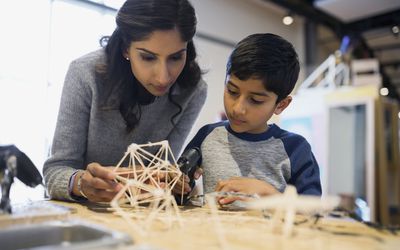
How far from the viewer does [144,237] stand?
0.56 m

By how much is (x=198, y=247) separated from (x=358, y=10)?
442 centimetres

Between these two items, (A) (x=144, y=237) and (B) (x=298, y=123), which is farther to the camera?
(B) (x=298, y=123)

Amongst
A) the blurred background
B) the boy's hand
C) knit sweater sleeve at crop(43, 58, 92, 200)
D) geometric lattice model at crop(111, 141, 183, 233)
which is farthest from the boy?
the blurred background

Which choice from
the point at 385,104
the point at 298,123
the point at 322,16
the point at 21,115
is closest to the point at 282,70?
the point at 21,115

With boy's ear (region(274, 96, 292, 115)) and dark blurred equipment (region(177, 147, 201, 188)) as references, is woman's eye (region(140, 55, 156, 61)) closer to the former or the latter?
dark blurred equipment (region(177, 147, 201, 188))

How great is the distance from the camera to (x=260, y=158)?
45.9 inches

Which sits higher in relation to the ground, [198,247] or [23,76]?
[23,76]

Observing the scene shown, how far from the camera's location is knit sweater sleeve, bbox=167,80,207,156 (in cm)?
138

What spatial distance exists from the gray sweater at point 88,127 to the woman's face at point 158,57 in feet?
0.53

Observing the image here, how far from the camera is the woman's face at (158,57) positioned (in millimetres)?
1031

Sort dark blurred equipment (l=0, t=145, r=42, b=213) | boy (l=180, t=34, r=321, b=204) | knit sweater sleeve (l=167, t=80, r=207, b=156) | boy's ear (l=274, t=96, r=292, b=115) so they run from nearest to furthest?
1. dark blurred equipment (l=0, t=145, r=42, b=213)
2. boy (l=180, t=34, r=321, b=204)
3. boy's ear (l=274, t=96, r=292, b=115)
4. knit sweater sleeve (l=167, t=80, r=207, b=156)

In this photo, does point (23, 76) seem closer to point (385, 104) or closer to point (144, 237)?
point (144, 237)

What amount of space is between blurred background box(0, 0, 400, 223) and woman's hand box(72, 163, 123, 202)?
0.97 metres

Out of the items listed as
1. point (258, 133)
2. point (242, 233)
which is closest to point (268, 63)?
point (258, 133)
